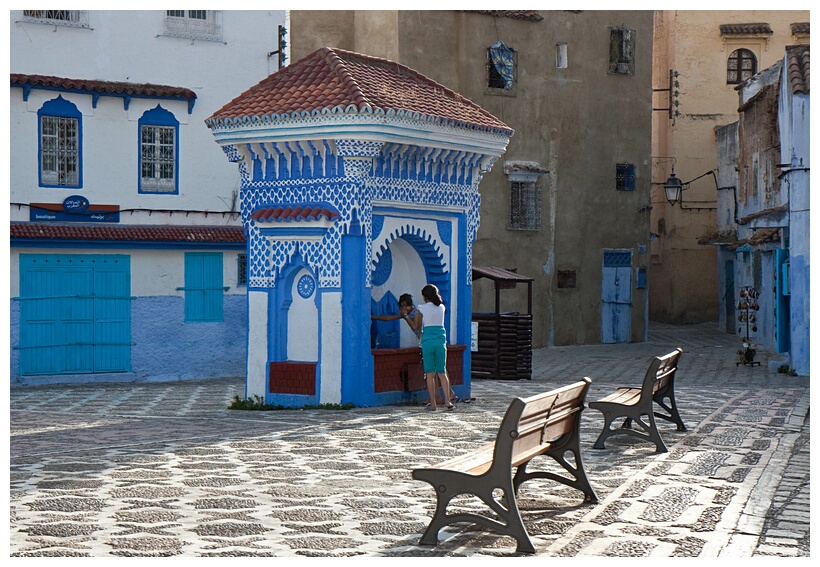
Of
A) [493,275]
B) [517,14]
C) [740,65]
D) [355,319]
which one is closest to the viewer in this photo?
[355,319]

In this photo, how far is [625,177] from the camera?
3262 centimetres

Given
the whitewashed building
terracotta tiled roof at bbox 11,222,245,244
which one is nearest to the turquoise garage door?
the whitewashed building

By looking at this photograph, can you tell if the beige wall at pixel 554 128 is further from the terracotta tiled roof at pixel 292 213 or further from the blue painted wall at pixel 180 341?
the terracotta tiled roof at pixel 292 213

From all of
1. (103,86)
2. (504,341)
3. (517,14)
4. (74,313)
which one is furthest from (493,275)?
(517,14)

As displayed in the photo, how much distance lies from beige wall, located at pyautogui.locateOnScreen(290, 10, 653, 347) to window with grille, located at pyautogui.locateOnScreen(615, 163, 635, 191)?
0.15 m

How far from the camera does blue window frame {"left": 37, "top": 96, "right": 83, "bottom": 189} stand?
20.8 meters

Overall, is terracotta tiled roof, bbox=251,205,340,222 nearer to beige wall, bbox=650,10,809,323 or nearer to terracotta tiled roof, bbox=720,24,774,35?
beige wall, bbox=650,10,809,323

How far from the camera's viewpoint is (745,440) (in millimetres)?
12203

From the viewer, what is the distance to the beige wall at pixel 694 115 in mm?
37406

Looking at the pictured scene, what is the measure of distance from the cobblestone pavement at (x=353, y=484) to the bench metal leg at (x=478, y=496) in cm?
11

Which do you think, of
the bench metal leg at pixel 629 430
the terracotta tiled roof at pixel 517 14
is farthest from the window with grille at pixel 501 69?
the bench metal leg at pixel 629 430

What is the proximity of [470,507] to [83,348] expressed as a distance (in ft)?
45.3

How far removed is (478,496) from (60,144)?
607 inches

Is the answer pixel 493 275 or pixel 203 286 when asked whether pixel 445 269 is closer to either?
pixel 493 275
